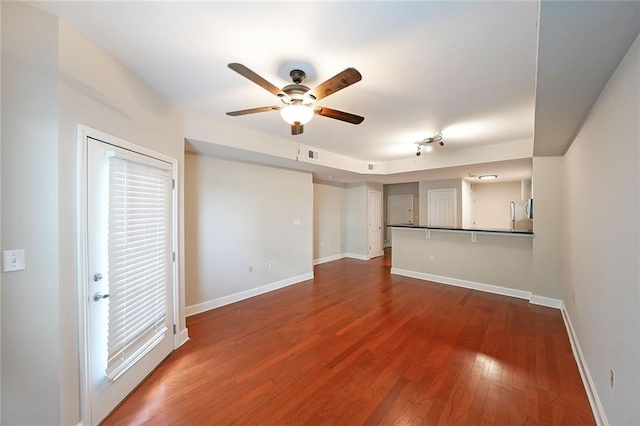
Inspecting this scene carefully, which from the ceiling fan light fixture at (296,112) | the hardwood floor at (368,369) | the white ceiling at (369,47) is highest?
the white ceiling at (369,47)

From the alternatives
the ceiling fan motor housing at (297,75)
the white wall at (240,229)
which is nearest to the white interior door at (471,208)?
the white wall at (240,229)

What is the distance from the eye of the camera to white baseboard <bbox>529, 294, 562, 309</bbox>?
3.74m

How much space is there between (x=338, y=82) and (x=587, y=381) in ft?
10.1

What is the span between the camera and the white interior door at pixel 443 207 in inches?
279

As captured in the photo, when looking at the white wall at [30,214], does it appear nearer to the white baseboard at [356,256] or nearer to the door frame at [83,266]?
the door frame at [83,266]

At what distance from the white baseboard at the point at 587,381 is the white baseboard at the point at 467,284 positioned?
4.05ft

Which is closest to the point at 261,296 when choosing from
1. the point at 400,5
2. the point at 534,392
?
the point at 534,392

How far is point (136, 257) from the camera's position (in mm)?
2076

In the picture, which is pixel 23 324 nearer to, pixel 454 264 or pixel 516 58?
pixel 516 58

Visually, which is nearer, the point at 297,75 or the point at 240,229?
the point at 297,75

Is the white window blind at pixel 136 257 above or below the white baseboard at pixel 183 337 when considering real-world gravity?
above

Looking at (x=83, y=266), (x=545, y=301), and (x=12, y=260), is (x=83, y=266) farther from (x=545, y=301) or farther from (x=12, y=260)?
(x=545, y=301)

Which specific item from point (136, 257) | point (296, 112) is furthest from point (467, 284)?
point (136, 257)

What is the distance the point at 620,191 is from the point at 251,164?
13.9ft
